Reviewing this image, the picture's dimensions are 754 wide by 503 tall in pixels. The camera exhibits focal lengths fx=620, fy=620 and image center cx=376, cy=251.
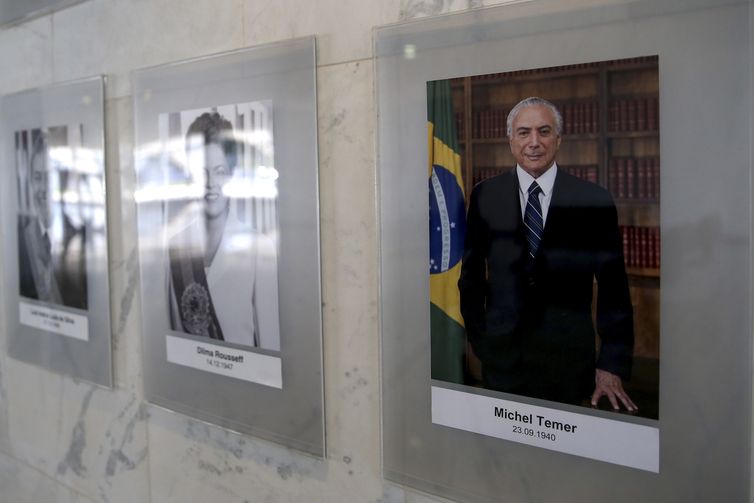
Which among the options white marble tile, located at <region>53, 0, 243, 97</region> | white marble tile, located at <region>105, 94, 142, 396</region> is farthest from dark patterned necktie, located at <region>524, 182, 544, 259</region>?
white marble tile, located at <region>105, 94, 142, 396</region>

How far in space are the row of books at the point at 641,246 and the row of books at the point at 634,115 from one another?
213 mm

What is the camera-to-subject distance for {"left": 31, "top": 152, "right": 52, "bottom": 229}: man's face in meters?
2.80

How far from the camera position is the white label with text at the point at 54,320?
2.73 metres

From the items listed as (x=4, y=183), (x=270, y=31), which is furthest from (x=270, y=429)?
(x=4, y=183)

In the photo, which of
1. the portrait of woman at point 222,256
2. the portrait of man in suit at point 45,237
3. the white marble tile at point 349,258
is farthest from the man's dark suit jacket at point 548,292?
the portrait of man in suit at point 45,237

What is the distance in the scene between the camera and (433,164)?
162 cm

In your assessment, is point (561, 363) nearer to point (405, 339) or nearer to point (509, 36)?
point (405, 339)

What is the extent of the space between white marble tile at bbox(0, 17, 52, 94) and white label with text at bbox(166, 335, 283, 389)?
4.79 feet

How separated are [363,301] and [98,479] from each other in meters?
1.76

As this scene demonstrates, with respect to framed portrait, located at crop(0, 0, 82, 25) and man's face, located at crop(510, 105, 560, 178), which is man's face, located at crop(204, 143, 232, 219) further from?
framed portrait, located at crop(0, 0, 82, 25)

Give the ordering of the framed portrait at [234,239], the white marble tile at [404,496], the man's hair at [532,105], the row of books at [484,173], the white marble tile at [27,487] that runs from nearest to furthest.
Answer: the man's hair at [532,105] < the row of books at [484,173] < the white marble tile at [404,496] < the framed portrait at [234,239] < the white marble tile at [27,487]

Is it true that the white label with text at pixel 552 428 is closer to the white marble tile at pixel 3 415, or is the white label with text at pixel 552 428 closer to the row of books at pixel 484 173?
the row of books at pixel 484 173

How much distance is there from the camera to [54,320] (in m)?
2.85

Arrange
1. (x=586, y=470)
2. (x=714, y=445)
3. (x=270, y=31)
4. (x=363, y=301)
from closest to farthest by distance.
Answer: (x=714, y=445), (x=586, y=470), (x=363, y=301), (x=270, y=31)
